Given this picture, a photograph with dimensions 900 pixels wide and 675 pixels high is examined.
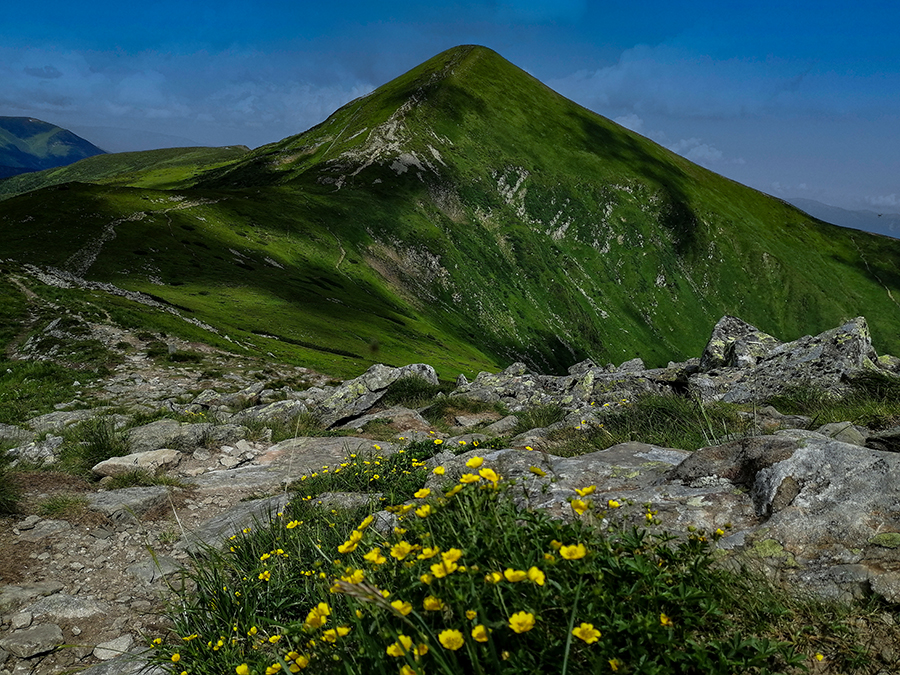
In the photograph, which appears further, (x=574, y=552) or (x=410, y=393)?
(x=410, y=393)

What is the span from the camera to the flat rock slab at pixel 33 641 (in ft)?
16.7

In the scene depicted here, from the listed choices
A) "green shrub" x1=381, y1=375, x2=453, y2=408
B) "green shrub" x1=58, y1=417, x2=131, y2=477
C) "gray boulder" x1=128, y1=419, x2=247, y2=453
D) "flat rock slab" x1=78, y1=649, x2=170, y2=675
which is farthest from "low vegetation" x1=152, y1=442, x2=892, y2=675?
"green shrub" x1=381, y1=375, x2=453, y2=408

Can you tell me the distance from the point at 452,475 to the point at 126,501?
6265 mm

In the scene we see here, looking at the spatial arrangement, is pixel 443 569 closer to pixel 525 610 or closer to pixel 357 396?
pixel 525 610

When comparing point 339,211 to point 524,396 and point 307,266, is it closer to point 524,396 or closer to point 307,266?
point 307,266

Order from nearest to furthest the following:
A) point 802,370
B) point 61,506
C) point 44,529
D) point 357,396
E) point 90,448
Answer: point 44,529, point 61,506, point 90,448, point 802,370, point 357,396

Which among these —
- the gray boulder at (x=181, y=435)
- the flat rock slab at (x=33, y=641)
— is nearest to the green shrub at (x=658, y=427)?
the flat rock slab at (x=33, y=641)

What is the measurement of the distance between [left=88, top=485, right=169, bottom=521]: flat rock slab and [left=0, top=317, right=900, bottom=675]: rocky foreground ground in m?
0.03

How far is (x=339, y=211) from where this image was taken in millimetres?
103562

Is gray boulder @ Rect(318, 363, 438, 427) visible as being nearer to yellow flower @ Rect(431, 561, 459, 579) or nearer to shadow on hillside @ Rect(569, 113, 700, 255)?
yellow flower @ Rect(431, 561, 459, 579)

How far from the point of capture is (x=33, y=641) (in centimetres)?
524

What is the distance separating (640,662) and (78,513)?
926cm

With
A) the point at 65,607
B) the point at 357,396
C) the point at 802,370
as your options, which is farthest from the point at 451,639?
the point at 357,396

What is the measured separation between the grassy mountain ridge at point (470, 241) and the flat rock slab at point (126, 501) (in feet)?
116
